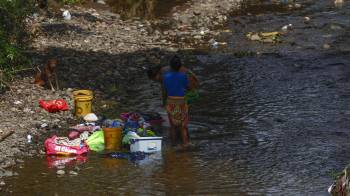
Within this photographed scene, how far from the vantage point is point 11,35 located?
14.7 meters

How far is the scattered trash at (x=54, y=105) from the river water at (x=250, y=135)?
2.06 metres

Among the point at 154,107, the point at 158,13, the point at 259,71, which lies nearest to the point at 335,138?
the point at 154,107

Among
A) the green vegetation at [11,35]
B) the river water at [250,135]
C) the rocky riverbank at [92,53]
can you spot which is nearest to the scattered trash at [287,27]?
the river water at [250,135]

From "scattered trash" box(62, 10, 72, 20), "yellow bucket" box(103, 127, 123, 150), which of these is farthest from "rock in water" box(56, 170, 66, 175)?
"scattered trash" box(62, 10, 72, 20)

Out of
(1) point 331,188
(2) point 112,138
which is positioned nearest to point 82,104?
(2) point 112,138

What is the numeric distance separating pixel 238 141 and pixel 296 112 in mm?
2122

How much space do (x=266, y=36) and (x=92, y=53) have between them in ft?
18.2

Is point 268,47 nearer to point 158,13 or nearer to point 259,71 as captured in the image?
point 259,71

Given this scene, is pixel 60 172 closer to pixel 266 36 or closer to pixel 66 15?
pixel 266 36

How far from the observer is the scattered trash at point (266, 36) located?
67.8ft

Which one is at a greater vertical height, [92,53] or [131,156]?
[92,53]

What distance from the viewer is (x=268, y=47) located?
20.0 metres

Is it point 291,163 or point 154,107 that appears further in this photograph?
point 154,107

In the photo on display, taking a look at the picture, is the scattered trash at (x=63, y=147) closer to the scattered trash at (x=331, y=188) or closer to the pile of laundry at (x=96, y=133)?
the pile of laundry at (x=96, y=133)
